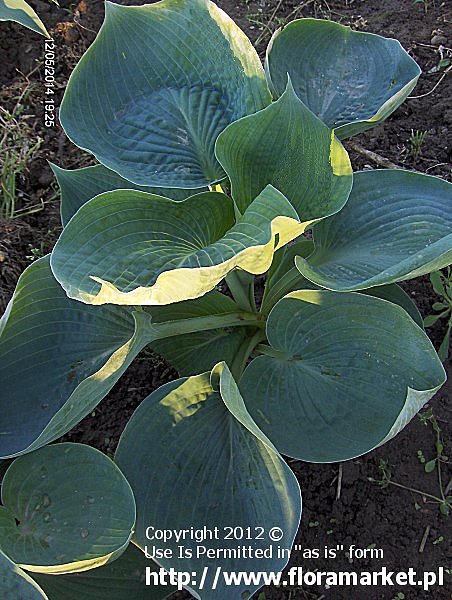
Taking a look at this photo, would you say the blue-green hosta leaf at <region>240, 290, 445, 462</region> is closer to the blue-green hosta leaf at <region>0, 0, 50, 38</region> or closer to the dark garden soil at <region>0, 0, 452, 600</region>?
the dark garden soil at <region>0, 0, 452, 600</region>

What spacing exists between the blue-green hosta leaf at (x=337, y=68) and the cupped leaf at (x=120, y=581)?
2.82 feet

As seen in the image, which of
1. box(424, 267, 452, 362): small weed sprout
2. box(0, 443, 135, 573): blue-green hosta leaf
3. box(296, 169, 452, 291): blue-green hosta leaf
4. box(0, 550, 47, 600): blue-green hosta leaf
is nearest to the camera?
box(0, 550, 47, 600): blue-green hosta leaf

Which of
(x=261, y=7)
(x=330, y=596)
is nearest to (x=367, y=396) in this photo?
(x=330, y=596)

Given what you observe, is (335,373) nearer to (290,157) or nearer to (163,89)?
(290,157)

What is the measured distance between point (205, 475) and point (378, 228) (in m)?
0.52

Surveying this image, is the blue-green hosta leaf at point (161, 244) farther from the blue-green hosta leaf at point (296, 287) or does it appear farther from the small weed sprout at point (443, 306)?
the small weed sprout at point (443, 306)

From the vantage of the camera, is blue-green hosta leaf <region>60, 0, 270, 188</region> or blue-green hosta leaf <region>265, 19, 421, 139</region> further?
blue-green hosta leaf <region>265, 19, 421, 139</region>

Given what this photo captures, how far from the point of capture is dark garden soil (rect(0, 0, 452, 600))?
1359 mm

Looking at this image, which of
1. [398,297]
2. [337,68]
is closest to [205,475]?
[398,297]

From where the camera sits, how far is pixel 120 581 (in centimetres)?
116

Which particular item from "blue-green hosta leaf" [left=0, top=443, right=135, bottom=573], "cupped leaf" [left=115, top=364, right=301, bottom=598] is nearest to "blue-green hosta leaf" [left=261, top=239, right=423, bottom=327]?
"cupped leaf" [left=115, top=364, right=301, bottom=598]

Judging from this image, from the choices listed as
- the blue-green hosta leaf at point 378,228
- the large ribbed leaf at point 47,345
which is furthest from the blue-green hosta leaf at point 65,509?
the blue-green hosta leaf at point 378,228

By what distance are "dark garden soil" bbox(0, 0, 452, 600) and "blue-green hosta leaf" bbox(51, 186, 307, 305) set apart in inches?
20.0

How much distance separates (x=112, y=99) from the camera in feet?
4.20
